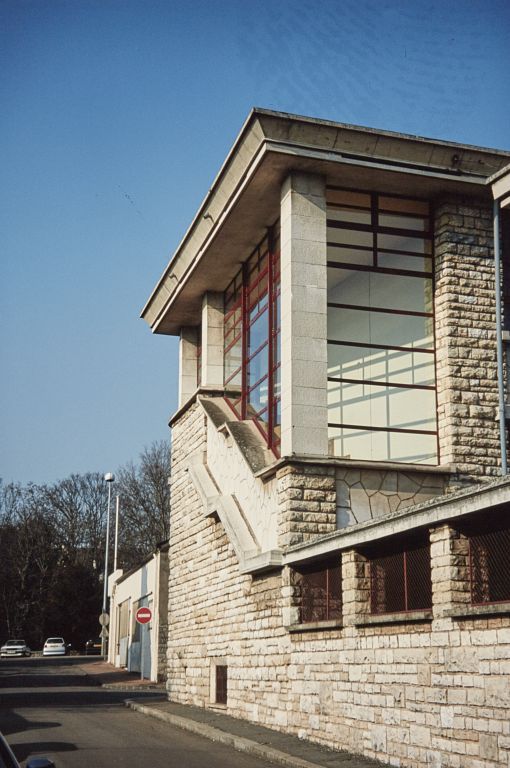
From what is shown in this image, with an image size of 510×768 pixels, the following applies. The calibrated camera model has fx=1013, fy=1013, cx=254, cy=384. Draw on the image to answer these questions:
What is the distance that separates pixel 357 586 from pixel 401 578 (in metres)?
0.97

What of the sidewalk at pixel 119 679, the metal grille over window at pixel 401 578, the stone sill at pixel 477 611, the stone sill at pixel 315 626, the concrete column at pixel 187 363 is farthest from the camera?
the sidewalk at pixel 119 679

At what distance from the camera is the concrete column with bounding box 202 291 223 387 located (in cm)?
2181

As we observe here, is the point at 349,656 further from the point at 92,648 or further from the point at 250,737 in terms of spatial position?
the point at 92,648

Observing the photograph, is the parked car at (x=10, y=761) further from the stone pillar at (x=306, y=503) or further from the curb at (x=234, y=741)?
the stone pillar at (x=306, y=503)

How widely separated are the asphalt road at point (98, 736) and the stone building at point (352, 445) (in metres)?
1.40

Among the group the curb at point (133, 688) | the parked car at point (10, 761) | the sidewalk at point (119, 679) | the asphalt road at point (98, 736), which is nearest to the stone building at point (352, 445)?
the asphalt road at point (98, 736)

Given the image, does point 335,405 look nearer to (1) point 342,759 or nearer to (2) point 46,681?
(1) point 342,759

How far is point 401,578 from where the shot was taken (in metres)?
11.7

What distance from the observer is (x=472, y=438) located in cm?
1627

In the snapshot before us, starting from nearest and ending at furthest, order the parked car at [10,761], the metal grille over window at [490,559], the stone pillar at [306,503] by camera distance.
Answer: the parked car at [10,761]
the metal grille over window at [490,559]
the stone pillar at [306,503]

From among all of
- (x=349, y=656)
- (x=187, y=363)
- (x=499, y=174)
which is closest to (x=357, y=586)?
(x=349, y=656)

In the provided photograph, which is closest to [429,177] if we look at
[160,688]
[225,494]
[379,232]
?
[379,232]

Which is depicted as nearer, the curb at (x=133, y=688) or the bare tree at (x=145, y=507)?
the curb at (x=133, y=688)

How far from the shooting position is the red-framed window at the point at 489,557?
381 inches
